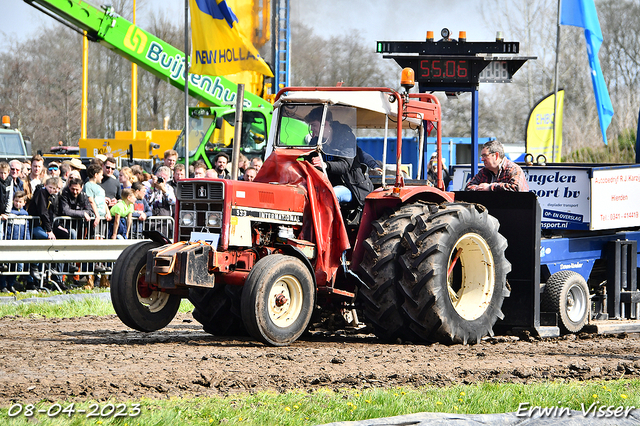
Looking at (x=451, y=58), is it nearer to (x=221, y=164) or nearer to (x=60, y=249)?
(x=221, y=164)

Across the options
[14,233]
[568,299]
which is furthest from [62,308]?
[568,299]

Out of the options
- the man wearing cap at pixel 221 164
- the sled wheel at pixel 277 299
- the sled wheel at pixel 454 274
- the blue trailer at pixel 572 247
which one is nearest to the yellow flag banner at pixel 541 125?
the man wearing cap at pixel 221 164

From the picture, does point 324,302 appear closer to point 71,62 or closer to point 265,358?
point 265,358

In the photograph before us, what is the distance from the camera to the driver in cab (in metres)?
7.98

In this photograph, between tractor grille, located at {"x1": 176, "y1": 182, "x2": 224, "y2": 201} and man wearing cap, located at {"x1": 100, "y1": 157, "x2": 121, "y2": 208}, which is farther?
man wearing cap, located at {"x1": 100, "y1": 157, "x2": 121, "y2": 208}

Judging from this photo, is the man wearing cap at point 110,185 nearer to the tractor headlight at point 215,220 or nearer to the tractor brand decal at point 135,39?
the tractor headlight at point 215,220

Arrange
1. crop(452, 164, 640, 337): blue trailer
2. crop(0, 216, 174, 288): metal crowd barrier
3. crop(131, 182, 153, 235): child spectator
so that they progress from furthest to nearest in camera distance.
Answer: crop(131, 182, 153, 235): child spectator < crop(0, 216, 174, 288): metal crowd barrier < crop(452, 164, 640, 337): blue trailer

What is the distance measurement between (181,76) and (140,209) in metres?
9.15

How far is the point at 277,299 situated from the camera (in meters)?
7.29

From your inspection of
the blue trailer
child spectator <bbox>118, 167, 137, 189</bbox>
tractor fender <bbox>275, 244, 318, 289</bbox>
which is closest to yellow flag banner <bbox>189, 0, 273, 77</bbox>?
child spectator <bbox>118, 167, 137, 189</bbox>

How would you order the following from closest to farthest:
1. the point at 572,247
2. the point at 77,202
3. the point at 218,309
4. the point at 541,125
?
1. the point at 218,309
2. the point at 572,247
3. the point at 77,202
4. the point at 541,125

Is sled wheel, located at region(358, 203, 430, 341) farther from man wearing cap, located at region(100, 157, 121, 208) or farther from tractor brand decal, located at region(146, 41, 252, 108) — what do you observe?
tractor brand decal, located at region(146, 41, 252, 108)

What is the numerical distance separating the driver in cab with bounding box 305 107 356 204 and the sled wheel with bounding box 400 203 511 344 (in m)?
0.81

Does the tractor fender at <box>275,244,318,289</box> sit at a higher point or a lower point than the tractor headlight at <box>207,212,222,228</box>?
lower
